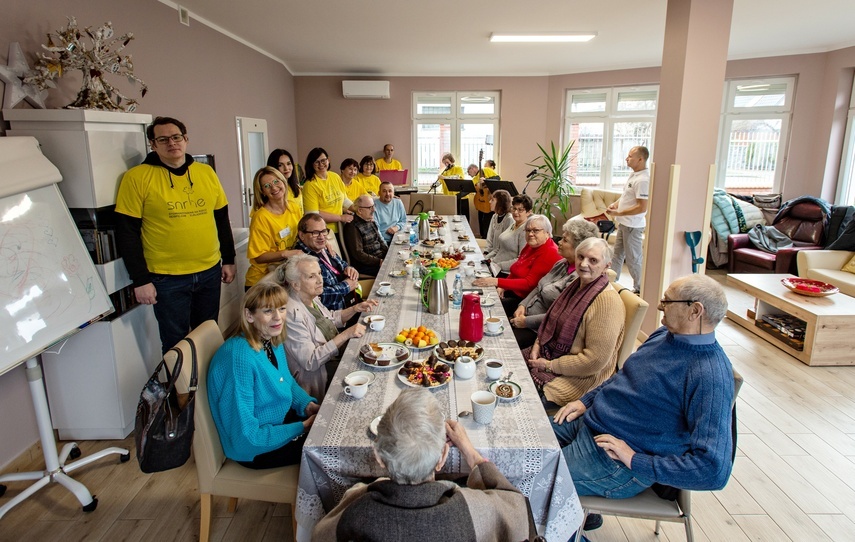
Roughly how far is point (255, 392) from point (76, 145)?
5.31 feet

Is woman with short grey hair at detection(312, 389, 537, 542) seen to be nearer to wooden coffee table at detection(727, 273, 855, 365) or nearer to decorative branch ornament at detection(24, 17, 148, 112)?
decorative branch ornament at detection(24, 17, 148, 112)

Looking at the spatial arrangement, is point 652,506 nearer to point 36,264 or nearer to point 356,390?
point 356,390

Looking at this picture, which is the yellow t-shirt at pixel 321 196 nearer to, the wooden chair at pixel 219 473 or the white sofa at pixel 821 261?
the wooden chair at pixel 219 473

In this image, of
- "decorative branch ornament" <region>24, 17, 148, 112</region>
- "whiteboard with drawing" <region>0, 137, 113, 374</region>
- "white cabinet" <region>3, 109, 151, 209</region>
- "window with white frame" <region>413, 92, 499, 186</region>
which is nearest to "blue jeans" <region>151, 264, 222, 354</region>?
"whiteboard with drawing" <region>0, 137, 113, 374</region>

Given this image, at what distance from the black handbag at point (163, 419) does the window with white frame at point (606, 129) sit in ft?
28.1

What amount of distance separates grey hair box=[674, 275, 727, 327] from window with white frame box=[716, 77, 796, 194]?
23.0 feet

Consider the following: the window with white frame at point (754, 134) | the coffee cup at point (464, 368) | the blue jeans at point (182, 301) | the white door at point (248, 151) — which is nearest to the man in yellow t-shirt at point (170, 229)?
the blue jeans at point (182, 301)

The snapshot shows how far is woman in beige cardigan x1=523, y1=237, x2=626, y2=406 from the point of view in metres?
2.23

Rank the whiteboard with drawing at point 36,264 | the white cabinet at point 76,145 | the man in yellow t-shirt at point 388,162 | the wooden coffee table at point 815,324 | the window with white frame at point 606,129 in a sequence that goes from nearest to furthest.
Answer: the whiteboard with drawing at point 36,264
the white cabinet at point 76,145
the wooden coffee table at point 815,324
the window with white frame at point 606,129
the man in yellow t-shirt at point 388,162

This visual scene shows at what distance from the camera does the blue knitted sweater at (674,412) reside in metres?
1.60

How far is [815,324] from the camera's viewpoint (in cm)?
381

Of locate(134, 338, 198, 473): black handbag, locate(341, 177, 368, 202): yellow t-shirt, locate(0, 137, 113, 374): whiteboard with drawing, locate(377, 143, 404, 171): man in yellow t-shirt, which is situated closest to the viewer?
locate(134, 338, 198, 473): black handbag

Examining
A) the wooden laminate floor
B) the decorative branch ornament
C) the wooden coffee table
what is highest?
the decorative branch ornament

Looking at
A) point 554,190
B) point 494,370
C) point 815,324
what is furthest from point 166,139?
point 554,190
